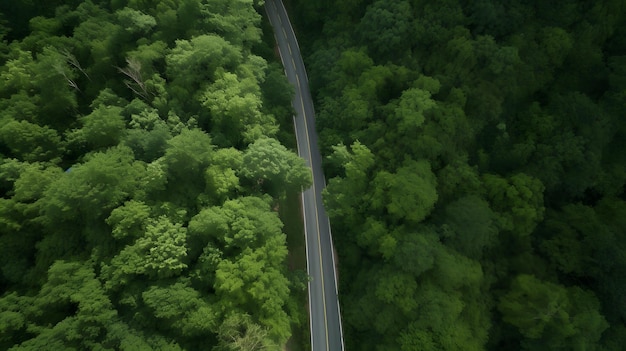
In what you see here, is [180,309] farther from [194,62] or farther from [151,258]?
[194,62]

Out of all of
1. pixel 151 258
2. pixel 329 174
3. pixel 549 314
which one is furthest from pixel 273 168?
pixel 549 314

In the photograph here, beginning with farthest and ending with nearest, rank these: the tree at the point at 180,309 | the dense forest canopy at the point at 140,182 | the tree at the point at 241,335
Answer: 1. the dense forest canopy at the point at 140,182
2. the tree at the point at 180,309
3. the tree at the point at 241,335

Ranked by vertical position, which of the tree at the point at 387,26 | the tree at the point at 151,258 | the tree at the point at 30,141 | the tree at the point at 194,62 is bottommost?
the tree at the point at 30,141

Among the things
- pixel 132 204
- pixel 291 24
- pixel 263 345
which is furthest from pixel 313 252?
pixel 291 24

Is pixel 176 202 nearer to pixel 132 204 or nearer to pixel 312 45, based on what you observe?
pixel 132 204

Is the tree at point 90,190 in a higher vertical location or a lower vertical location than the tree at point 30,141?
higher

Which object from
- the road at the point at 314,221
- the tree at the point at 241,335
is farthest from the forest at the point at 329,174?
the road at the point at 314,221

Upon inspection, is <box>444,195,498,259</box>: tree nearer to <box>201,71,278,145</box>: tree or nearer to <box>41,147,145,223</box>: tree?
<box>201,71,278,145</box>: tree

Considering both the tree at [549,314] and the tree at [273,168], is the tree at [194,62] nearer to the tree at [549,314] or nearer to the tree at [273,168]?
the tree at [273,168]
